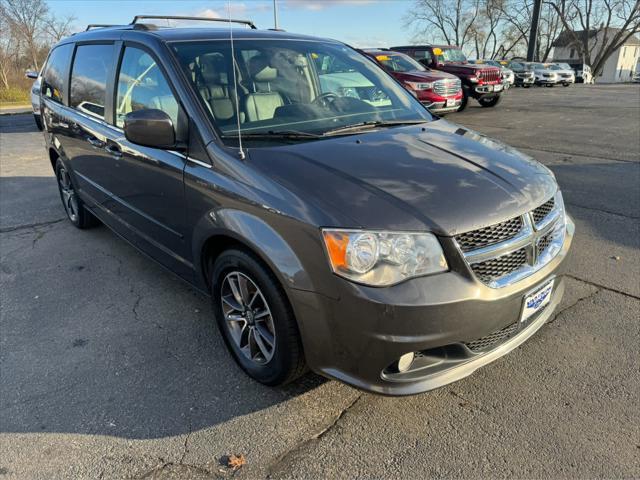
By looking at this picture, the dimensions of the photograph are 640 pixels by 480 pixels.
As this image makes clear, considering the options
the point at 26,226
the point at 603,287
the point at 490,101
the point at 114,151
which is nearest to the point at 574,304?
the point at 603,287

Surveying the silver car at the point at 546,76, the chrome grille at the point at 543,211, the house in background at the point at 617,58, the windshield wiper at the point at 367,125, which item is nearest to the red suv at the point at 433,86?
the windshield wiper at the point at 367,125

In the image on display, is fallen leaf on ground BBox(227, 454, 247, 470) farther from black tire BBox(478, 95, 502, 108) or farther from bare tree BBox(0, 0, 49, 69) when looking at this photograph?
bare tree BBox(0, 0, 49, 69)

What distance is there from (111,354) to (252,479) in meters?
1.41

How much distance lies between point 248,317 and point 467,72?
50.6ft

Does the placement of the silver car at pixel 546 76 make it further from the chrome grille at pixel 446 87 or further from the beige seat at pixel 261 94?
the beige seat at pixel 261 94

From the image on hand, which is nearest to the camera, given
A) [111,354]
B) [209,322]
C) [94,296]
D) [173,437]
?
[173,437]

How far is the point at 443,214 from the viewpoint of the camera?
2133 millimetres

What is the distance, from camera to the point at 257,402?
2.59 metres

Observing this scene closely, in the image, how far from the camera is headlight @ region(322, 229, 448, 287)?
203 centimetres

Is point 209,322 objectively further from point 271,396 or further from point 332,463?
point 332,463

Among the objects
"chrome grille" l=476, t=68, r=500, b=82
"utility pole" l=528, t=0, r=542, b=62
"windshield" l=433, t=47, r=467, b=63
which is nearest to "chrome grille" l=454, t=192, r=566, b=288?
"chrome grille" l=476, t=68, r=500, b=82

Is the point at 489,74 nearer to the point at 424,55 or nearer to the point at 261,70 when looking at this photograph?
the point at 424,55

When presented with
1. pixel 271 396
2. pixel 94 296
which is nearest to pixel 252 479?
pixel 271 396

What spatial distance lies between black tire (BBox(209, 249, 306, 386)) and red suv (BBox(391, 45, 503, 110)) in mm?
14757
